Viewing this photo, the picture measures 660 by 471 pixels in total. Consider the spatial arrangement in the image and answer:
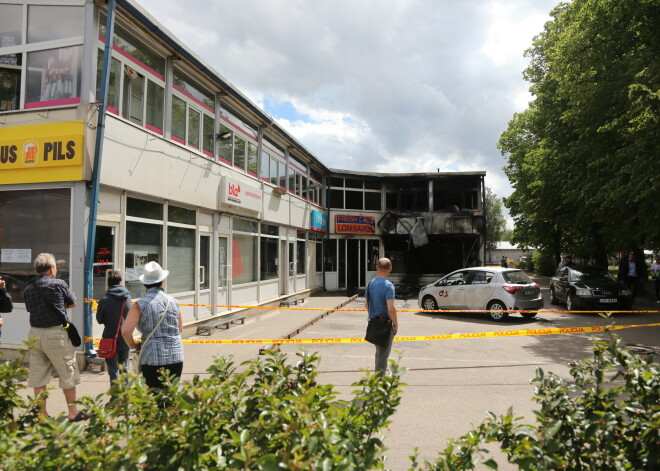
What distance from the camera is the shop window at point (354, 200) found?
24891 mm

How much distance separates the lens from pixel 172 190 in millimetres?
10031

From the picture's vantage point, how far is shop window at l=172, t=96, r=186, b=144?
34.2ft

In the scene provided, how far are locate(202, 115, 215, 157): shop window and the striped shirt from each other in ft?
26.7

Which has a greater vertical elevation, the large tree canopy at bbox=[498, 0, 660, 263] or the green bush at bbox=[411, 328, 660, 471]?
the large tree canopy at bbox=[498, 0, 660, 263]

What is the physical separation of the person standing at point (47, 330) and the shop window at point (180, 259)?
492cm

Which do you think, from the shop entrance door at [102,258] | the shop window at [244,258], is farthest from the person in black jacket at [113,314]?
the shop window at [244,258]

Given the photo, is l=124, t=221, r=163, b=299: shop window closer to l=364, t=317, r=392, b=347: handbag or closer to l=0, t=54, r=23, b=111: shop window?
l=0, t=54, r=23, b=111: shop window

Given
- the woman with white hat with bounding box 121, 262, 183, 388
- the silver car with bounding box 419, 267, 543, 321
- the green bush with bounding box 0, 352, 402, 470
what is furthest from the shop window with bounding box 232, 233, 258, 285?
the green bush with bounding box 0, 352, 402, 470

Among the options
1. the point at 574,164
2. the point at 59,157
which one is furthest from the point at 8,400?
the point at 574,164

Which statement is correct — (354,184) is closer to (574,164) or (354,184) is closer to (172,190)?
(574,164)

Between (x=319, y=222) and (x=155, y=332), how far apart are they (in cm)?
1809

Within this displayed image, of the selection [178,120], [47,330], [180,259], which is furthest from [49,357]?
[178,120]

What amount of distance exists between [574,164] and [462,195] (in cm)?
913

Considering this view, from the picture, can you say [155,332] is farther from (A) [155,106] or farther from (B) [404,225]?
Answer: (B) [404,225]
